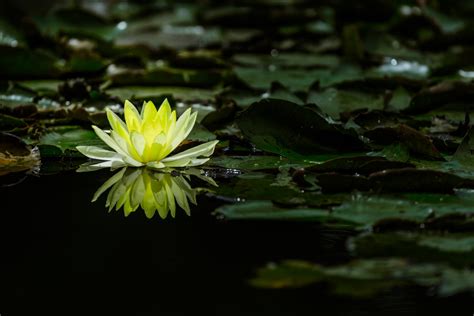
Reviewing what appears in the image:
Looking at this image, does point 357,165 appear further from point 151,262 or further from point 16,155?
point 16,155

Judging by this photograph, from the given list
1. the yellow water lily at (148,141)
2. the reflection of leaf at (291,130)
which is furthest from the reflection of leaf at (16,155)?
the reflection of leaf at (291,130)

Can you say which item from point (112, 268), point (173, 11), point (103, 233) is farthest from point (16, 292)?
point (173, 11)

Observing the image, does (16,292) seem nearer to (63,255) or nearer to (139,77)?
(63,255)

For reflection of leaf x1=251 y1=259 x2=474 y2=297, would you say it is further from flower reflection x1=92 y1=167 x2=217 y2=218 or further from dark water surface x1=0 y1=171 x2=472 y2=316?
flower reflection x1=92 y1=167 x2=217 y2=218

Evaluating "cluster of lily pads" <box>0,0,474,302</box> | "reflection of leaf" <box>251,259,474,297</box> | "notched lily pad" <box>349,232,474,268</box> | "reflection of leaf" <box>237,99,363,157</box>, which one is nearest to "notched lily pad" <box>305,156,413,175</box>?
"cluster of lily pads" <box>0,0,474,302</box>

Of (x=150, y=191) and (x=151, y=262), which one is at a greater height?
(x=150, y=191)

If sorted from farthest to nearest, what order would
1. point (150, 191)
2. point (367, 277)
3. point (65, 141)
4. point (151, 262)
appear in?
1. point (65, 141)
2. point (150, 191)
3. point (151, 262)
4. point (367, 277)

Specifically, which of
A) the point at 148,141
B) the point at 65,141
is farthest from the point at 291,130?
the point at 65,141
